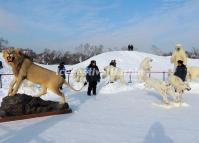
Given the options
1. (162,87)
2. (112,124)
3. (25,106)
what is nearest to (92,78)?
(162,87)

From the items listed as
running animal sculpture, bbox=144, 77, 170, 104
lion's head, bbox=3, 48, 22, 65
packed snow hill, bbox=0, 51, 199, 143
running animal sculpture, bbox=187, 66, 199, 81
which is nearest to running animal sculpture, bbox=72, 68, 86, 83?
running animal sculpture, bbox=187, 66, 199, 81

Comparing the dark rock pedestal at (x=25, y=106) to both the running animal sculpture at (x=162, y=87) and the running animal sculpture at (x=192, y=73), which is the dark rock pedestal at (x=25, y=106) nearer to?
the running animal sculpture at (x=162, y=87)

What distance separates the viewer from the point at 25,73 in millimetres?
8820

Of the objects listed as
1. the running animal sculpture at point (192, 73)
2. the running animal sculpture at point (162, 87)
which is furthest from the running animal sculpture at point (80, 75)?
the running animal sculpture at point (162, 87)

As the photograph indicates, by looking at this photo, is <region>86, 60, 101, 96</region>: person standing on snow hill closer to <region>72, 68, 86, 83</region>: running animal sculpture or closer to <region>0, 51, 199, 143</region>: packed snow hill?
<region>0, 51, 199, 143</region>: packed snow hill

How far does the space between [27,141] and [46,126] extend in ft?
4.35

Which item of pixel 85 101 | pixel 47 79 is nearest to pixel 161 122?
pixel 47 79

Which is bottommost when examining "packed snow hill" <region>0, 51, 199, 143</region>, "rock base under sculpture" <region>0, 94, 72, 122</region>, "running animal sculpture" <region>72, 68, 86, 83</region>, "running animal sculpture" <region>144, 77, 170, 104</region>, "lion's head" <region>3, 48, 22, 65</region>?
"packed snow hill" <region>0, 51, 199, 143</region>

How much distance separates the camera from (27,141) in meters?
6.13

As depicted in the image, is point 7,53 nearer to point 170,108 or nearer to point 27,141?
point 27,141

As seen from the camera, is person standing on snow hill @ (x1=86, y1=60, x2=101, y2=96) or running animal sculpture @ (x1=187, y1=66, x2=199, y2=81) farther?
running animal sculpture @ (x1=187, y1=66, x2=199, y2=81)

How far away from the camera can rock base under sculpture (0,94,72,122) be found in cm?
Result: 818

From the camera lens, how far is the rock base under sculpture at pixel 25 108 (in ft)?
26.8

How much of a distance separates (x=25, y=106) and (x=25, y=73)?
92cm
